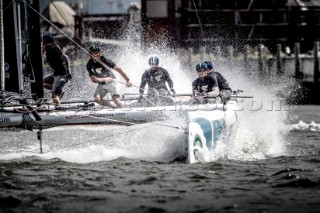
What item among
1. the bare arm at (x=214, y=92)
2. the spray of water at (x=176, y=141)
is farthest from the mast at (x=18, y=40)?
Result: the bare arm at (x=214, y=92)

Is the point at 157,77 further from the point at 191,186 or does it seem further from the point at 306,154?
the point at 191,186

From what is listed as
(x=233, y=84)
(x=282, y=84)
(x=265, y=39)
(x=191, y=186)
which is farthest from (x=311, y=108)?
(x=191, y=186)

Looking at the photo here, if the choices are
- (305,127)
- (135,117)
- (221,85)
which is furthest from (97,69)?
(305,127)

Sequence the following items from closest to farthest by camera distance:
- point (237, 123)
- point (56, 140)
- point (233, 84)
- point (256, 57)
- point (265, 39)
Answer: point (56, 140), point (237, 123), point (233, 84), point (256, 57), point (265, 39)

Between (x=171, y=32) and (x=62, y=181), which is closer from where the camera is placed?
(x=62, y=181)

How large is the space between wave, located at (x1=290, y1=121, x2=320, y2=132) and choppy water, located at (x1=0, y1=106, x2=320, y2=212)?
107 inches

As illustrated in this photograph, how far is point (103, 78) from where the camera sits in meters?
11.7

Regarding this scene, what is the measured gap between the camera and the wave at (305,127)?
14.9m

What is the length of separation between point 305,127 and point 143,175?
27.4ft

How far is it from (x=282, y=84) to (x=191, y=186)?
16.3m

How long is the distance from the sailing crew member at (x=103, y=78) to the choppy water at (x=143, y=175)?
44.1 inches

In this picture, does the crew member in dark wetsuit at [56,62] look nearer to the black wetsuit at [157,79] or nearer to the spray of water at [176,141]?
the spray of water at [176,141]

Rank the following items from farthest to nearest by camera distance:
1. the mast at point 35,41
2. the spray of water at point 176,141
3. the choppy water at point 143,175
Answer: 1. the mast at point 35,41
2. the spray of water at point 176,141
3. the choppy water at point 143,175

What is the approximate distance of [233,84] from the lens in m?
18.9
